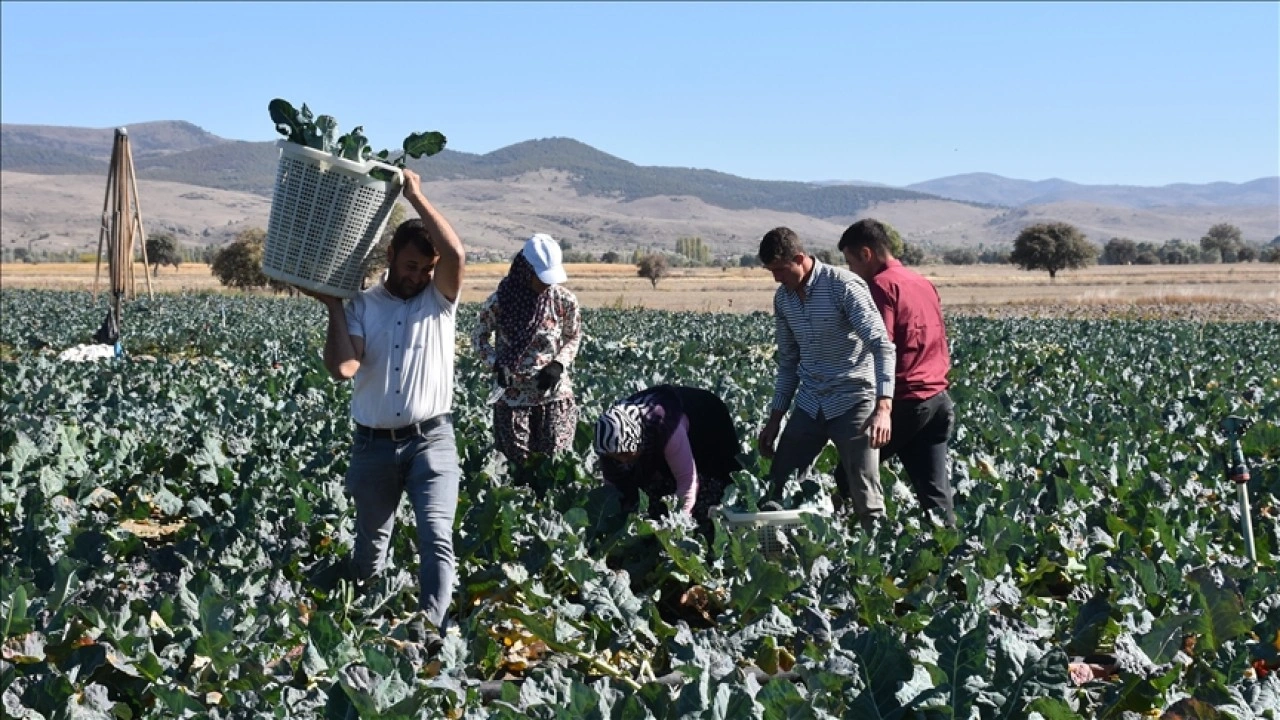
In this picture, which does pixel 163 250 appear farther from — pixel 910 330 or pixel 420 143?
pixel 420 143

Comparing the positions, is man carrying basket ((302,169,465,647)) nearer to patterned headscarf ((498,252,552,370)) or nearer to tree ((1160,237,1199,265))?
patterned headscarf ((498,252,552,370))

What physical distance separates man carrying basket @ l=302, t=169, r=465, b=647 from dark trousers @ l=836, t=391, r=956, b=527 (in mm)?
2245

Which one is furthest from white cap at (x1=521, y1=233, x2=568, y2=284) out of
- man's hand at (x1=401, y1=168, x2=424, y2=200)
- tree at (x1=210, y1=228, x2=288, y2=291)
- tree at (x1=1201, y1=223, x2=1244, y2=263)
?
tree at (x1=1201, y1=223, x2=1244, y2=263)

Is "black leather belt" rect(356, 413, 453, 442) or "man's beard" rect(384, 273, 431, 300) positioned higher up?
"man's beard" rect(384, 273, 431, 300)

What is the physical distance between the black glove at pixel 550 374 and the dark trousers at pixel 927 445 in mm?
1611

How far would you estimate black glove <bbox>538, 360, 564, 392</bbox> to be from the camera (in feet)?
20.7

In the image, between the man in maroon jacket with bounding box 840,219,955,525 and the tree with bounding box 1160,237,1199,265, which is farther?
the tree with bounding box 1160,237,1199,265

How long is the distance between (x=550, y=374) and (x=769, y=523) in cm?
147

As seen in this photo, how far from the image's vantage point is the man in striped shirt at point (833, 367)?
552 cm

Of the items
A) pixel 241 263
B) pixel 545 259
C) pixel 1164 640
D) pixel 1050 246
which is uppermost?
pixel 545 259

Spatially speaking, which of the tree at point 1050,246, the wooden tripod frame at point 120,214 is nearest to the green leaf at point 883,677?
the wooden tripod frame at point 120,214

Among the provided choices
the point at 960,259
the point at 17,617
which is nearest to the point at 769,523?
the point at 17,617

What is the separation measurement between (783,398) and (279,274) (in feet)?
8.38

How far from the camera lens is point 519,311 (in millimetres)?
6402
